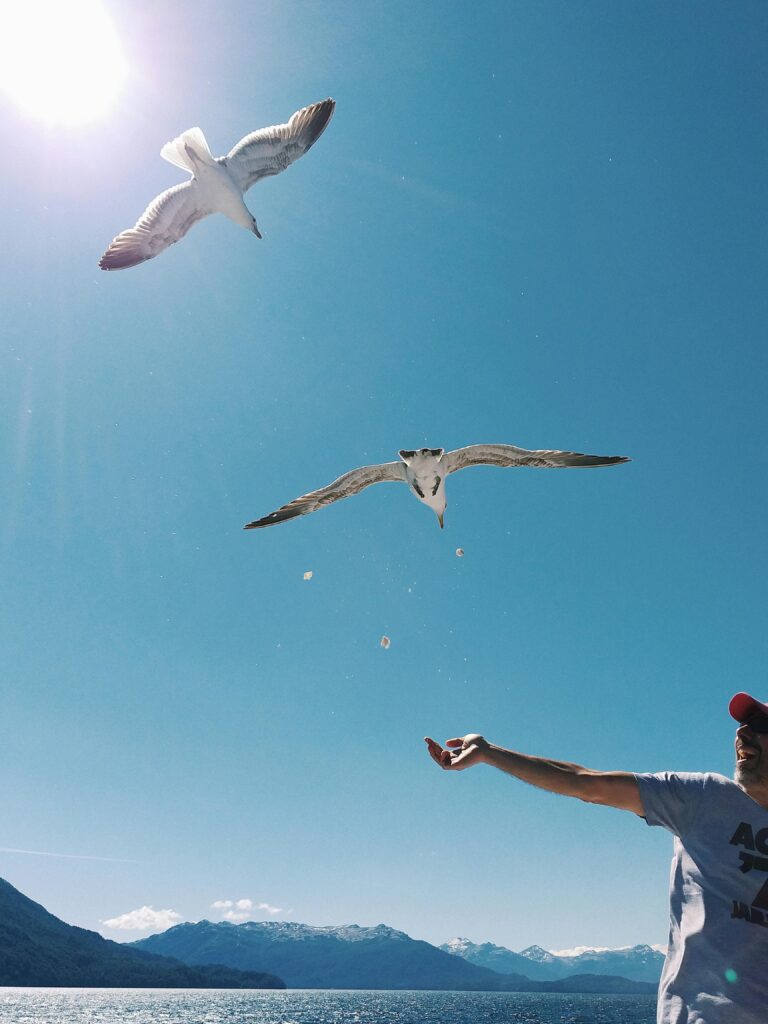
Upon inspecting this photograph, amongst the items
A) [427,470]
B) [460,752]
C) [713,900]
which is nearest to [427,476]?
[427,470]

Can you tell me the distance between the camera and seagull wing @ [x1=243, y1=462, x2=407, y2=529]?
1641cm

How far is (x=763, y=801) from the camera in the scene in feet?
10.2

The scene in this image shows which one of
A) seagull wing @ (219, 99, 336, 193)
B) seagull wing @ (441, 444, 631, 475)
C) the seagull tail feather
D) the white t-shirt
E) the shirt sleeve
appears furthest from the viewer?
the seagull tail feather

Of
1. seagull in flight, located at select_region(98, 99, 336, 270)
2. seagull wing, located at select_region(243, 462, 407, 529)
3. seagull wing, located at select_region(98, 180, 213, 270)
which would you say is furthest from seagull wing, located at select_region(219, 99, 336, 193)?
seagull wing, located at select_region(243, 462, 407, 529)

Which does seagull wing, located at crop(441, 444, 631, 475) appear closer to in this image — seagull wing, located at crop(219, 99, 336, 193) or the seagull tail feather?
seagull wing, located at crop(219, 99, 336, 193)

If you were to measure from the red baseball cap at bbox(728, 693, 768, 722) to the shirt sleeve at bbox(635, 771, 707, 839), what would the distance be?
1.05ft

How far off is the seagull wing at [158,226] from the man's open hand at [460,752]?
18.1m

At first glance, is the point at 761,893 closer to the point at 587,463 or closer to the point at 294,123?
the point at 587,463

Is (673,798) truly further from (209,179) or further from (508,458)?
(209,179)

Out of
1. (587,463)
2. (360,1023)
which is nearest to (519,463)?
(587,463)

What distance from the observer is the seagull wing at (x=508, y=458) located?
16016 millimetres

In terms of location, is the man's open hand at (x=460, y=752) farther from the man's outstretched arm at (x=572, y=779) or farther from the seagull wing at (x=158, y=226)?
the seagull wing at (x=158, y=226)

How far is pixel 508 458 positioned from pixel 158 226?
438 inches

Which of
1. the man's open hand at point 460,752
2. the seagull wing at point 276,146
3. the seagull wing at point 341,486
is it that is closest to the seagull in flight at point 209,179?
the seagull wing at point 276,146
